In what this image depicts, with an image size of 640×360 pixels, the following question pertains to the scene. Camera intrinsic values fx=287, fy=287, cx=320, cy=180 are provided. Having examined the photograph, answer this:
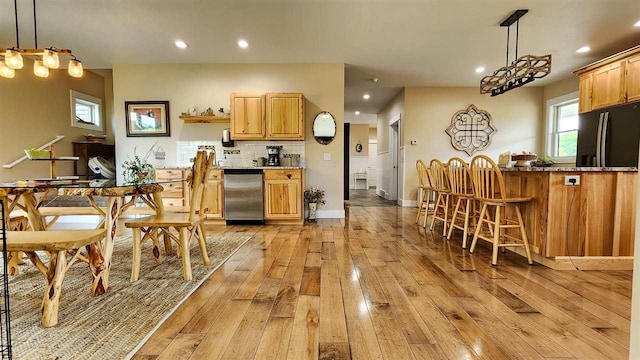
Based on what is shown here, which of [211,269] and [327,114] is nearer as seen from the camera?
[211,269]

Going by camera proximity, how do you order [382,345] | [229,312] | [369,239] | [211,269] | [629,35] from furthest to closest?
[629,35] → [369,239] → [211,269] → [229,312] → [382,345]

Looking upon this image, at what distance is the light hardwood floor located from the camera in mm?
1363

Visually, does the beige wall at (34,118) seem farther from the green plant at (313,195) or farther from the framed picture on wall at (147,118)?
the green plant at (313,195)

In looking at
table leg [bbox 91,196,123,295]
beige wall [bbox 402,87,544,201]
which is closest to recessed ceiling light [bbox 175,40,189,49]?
table leg [bbox 91,196,123,295]

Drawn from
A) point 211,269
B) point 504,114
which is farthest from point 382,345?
point 504,114

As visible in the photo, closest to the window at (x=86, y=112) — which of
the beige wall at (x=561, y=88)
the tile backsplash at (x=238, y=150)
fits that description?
the tile backsplash at (x=238, y=150)

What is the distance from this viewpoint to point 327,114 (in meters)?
4.80

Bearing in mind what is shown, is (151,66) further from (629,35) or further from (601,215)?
(629,35)

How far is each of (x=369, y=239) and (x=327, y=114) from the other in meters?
2.30

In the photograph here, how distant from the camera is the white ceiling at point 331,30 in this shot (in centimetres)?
307

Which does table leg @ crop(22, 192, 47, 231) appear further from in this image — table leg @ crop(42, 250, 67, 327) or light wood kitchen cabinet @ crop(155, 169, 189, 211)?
light wood kitchen cabinet @ crop(155, 169, 189, 211)

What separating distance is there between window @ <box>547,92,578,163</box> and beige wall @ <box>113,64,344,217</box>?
447 cm

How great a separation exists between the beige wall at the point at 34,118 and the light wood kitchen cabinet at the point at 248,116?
3755 millimetres

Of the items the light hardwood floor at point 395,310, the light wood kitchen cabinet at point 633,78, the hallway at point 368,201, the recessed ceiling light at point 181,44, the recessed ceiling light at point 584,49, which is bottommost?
the hallway at point 368,201
